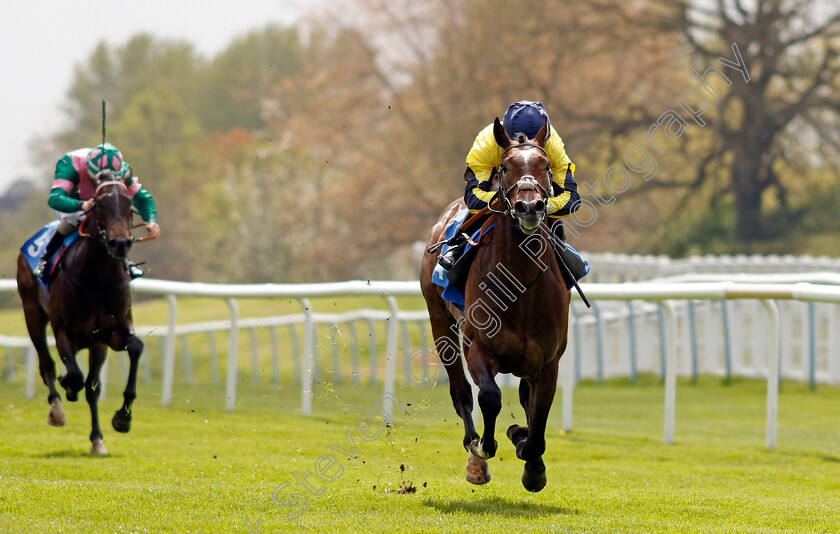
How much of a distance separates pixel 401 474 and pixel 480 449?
3.74ft

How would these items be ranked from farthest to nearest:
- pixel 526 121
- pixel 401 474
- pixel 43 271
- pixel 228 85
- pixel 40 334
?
pixel 228 85
pixel 40 334
pixel 43 271
pixel 401 474
pixel 526 121

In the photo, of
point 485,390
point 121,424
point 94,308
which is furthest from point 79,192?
point 485,390

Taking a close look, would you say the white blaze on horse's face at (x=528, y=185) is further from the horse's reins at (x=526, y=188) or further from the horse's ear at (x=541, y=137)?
the horse's ear at (x=541, y=137)

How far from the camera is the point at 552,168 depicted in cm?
529

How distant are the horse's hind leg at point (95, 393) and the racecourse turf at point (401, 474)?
10cm

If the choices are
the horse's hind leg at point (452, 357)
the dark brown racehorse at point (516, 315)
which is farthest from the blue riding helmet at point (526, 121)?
the horse's hind leg at point (452, 357)

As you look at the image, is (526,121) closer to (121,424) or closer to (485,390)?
(485,390)

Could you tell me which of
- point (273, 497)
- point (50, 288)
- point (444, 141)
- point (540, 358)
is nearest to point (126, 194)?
point (50, 288)

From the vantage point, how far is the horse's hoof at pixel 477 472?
5.34 meters

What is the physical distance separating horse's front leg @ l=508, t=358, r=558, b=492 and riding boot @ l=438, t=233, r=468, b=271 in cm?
71

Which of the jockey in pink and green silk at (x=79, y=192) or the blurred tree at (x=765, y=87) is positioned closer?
the jockey in pink and green silk at (x=79, y=192)

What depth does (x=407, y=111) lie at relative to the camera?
25.2 meters

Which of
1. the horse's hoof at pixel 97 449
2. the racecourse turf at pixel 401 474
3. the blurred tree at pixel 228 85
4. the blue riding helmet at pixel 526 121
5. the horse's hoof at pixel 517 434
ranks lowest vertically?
the racecourse turf at pixel 401 474

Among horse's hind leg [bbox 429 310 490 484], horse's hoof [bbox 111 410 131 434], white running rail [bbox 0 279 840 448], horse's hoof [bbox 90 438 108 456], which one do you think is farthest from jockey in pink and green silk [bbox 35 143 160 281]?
horse's hind leg [bbox 429 310 490 484]
